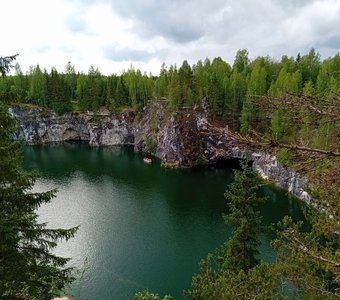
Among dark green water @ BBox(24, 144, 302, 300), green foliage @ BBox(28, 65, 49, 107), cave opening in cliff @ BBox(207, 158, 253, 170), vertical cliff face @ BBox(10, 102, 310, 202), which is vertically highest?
green foliage @ BBox(28, 65, 49, 107)

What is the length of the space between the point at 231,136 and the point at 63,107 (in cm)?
11066

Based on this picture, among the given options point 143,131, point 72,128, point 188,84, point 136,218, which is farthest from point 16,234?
point 72,128

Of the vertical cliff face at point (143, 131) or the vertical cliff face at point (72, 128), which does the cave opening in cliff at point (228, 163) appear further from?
the vertical cliff face at point (72, 128)

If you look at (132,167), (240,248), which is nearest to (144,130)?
(132,167)

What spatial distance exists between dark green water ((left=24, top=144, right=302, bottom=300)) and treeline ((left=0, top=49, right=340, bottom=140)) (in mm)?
16241

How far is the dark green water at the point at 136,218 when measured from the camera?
34188 mm

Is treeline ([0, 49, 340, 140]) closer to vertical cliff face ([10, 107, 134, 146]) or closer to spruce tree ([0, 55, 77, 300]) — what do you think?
vertical cliff face ([10, 107, 134, 146])

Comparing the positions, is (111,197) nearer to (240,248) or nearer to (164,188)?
(164,188)

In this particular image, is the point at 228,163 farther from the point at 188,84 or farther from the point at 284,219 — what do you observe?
the point at 284,219

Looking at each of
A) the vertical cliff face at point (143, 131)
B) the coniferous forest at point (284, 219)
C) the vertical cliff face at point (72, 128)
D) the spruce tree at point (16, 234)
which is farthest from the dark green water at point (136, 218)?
the vertical cliff face at point (72, 128)

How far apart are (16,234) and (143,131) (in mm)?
86397

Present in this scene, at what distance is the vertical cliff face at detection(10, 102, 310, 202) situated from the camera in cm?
7875

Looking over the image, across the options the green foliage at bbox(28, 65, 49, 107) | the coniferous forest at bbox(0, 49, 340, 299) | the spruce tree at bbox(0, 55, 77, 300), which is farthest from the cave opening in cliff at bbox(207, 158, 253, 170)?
the spruce tree at bbox(0, 55, 77, 300)

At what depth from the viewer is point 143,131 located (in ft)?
320
